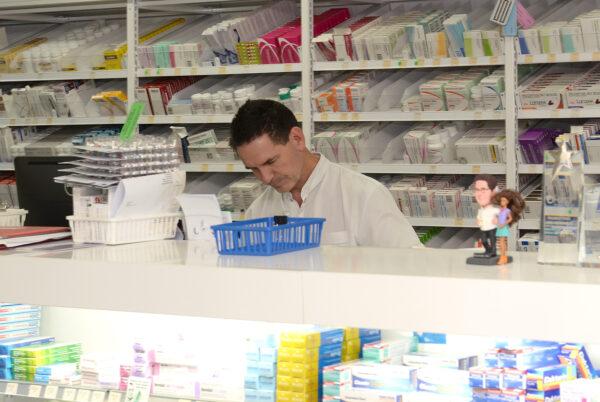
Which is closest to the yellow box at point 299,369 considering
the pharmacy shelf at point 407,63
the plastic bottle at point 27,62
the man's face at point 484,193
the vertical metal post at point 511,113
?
the man's face at point 484,193

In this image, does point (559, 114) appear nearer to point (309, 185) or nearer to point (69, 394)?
point (309, 185)

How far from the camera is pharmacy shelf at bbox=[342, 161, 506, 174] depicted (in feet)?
16.4

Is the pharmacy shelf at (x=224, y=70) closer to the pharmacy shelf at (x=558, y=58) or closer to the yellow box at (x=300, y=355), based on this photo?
the pharmacy shelf at (x=558, y=58)

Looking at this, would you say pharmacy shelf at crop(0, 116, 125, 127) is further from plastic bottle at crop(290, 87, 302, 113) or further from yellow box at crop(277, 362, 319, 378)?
yellow box at crop(277, 362, 319, 378)

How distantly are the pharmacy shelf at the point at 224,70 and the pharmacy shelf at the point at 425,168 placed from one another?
2.18ft

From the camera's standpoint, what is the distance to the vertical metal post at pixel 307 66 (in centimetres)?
538

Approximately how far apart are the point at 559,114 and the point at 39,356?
10.2 feet

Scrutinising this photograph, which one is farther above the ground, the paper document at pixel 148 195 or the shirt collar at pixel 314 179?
the shirt collar at pixel 314 179

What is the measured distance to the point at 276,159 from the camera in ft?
11.5

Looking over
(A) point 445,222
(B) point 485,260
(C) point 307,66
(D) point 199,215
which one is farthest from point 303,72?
(B) point 485,260

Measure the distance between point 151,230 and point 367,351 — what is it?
1.03 metres

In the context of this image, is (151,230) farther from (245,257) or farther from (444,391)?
(444,391)

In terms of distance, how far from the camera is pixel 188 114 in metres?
5.87

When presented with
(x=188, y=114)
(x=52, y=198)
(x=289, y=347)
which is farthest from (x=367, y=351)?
(x=188, y=114)
